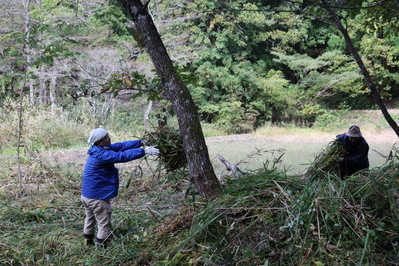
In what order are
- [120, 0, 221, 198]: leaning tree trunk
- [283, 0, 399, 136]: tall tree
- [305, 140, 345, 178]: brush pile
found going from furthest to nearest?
[305, 140, 345, 178]: brush pile
[120, 0, 221, 198]: leaning tree trunk
[283, 0, 399, 136]: tall tree

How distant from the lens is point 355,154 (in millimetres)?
3514

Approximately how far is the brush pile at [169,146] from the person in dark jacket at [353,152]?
1.55 meters

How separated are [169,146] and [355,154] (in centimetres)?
194

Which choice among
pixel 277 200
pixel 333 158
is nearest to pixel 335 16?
pixel 333 158

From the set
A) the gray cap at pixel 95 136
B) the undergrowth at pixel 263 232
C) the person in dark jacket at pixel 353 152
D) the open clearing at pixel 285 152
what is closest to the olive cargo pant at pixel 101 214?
the undergrowth at pixel 263 232

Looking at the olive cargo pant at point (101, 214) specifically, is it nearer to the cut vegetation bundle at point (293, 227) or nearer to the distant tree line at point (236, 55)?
the cut vegetation bundle at point (293, 227)

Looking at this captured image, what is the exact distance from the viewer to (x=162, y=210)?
3.79 metres

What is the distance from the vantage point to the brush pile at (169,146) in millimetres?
3084

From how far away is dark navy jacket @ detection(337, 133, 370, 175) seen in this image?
11.1 ft

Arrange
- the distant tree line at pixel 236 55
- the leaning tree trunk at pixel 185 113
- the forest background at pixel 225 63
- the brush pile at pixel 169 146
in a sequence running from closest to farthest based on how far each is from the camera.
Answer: the leaning tree trunk at pixel 185 113
the brush pile at pixel 169 146
the forest background at pixel 225 63
the distant tree line at pixel 236 55

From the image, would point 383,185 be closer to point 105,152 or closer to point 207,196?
point 207,196

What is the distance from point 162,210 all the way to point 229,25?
50.1 ft

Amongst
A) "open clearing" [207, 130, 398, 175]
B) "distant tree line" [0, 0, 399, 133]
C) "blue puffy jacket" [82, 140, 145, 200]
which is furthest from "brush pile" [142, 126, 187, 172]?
"distant tree line" [0, 0, 399, 133]

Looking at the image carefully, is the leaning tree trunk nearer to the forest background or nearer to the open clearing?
the open clearing
